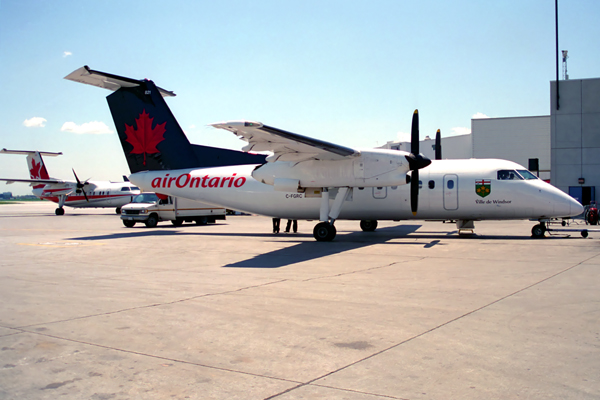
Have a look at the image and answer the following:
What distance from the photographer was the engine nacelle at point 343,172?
1634 centimetres

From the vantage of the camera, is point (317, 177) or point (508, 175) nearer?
point (317, 177)

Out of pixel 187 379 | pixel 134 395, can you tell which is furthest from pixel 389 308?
pixel 134 395

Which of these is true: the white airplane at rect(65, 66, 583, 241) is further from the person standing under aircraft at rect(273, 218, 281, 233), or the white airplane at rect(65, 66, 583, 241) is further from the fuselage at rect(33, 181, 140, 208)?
the fuselage at rect(33, 181, 140, 208)

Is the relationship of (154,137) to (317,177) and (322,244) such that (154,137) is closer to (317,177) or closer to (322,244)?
(317,177)

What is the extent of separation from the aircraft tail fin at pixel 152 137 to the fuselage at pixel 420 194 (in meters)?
0.57

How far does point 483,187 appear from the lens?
17.4m

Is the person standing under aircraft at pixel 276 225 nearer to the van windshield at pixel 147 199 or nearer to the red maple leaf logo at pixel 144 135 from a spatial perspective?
the red maple leaf logo at pixel 144 135

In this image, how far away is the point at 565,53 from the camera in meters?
35.8

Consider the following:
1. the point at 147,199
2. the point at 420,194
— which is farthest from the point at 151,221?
the point at 420,194

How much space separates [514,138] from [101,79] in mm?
42332

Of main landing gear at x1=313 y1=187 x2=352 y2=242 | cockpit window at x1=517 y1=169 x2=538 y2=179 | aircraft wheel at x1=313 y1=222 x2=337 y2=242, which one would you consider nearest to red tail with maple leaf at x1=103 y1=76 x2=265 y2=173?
main landing gear at x1=313 y1=187 x2=352 y2=242

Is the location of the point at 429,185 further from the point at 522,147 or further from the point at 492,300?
the point at 522,147

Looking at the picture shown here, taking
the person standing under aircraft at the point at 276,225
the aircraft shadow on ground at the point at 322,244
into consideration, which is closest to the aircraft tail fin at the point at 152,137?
the person standing under aircraft at the point at 276,225

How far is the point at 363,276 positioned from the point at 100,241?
12.2 m
